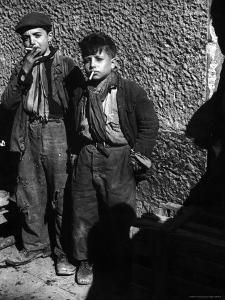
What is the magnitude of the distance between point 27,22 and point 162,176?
72.3 inches

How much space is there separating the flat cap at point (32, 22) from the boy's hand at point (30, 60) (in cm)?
20

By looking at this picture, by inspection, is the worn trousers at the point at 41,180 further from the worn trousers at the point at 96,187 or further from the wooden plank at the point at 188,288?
the wooden plank at the point at 188,288

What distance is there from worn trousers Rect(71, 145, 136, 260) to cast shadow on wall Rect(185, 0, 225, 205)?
60 centimetres

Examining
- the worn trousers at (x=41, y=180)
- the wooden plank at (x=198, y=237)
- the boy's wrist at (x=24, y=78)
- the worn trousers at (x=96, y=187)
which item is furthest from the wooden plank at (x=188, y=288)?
the boy's wrist at (x=24, y=78)

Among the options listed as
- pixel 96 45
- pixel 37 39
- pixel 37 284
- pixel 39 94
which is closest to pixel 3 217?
pixel 37 284

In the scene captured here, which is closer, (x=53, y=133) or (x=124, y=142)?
(x=124, y=142)

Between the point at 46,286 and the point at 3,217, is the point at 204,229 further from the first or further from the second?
the point at 3,217

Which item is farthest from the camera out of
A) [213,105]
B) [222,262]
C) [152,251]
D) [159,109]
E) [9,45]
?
[9,45]

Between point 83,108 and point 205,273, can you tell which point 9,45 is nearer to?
point 83,108

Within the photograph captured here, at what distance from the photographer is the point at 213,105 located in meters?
4.00

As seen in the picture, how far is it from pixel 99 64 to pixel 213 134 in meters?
1.11

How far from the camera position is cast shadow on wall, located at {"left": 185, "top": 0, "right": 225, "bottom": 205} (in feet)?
12.8

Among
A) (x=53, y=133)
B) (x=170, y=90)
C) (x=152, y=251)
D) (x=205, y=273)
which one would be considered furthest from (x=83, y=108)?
(x=205, y=273)

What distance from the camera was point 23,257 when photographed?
4703mm
